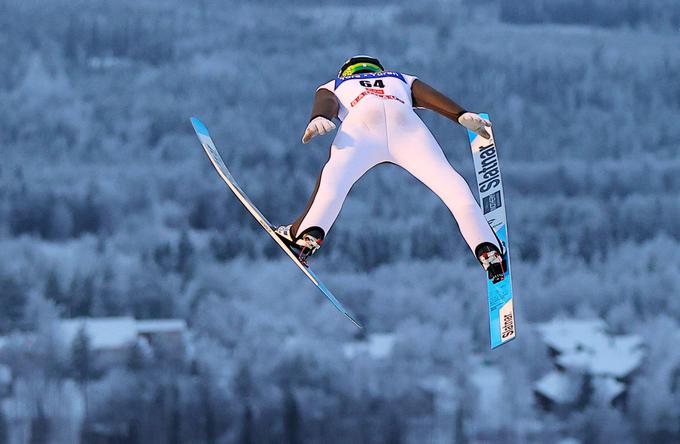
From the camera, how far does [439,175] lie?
9555 mm

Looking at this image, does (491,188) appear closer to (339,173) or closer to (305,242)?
(339,173)

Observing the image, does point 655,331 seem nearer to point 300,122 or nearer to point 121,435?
point 300,122

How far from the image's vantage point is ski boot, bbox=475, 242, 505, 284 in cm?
950

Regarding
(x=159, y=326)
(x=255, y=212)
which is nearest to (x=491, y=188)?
(x=255, y=212)

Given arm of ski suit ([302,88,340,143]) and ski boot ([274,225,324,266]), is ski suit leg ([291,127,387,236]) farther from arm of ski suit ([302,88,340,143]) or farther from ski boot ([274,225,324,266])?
arm of ski suit ([302,88,340,143])

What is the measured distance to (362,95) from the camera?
32.2 feet

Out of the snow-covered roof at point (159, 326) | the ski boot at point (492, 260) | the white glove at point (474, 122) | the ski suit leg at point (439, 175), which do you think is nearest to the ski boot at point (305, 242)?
the ski suit leg at point (439, 175)

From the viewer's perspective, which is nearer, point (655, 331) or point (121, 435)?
point (121, 435)

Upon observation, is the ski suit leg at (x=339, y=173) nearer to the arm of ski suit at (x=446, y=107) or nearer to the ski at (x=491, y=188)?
the arm of ski suit at (x=446, y=107)

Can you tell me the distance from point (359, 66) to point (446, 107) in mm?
728

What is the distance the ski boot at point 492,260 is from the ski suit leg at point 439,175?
4 cm

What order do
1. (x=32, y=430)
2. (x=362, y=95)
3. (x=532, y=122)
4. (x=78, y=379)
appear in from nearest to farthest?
(x=362, y=95)
(x=32, y=430)
(x=78, y=379)
(x=532, y=122)

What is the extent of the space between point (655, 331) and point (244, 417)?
913 centimetres

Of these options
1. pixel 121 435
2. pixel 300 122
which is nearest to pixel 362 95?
pixel 121 435
